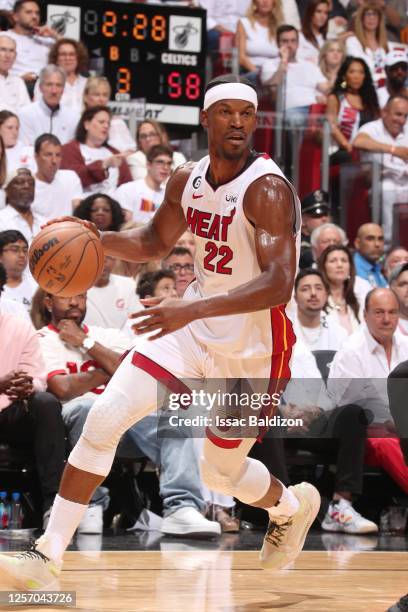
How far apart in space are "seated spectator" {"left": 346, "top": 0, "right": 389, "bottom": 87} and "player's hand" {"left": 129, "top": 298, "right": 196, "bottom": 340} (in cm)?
888

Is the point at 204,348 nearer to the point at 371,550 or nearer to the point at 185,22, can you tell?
the point at 371,550

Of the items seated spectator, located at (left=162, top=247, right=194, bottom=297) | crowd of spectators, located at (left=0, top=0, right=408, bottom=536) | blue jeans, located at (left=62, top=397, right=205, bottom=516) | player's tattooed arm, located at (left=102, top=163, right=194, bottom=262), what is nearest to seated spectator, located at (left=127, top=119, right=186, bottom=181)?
crowd of spectators, located at (left=0, top=0, right=408, bottom=536)

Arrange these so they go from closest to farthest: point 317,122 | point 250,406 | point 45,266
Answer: point 45,266 → point 250,406 → point 317,122

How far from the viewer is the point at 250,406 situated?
4.63 m

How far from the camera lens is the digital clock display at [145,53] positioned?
34.8 feet

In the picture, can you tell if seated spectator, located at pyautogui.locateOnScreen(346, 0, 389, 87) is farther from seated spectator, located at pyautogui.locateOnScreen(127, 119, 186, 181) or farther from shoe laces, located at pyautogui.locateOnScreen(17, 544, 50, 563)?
shoe laces, located at pyautogui.locateOnScreen(17, 544, 50, 563)

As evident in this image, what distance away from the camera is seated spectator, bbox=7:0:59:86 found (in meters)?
10.5

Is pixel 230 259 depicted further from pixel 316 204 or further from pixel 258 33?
pixel 258 33

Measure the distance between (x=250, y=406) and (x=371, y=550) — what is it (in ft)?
6.65

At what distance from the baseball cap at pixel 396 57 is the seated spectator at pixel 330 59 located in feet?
2.31

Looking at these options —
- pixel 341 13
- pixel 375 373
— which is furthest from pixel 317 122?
pixel 375 373

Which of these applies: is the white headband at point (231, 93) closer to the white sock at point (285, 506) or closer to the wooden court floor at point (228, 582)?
the white sock at point (285, 506)

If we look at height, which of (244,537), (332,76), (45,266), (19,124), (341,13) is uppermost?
(341,13)

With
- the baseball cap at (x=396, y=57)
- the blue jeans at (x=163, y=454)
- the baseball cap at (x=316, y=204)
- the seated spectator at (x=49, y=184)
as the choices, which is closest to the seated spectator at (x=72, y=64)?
the seated spectator at (x=49, y=184)
